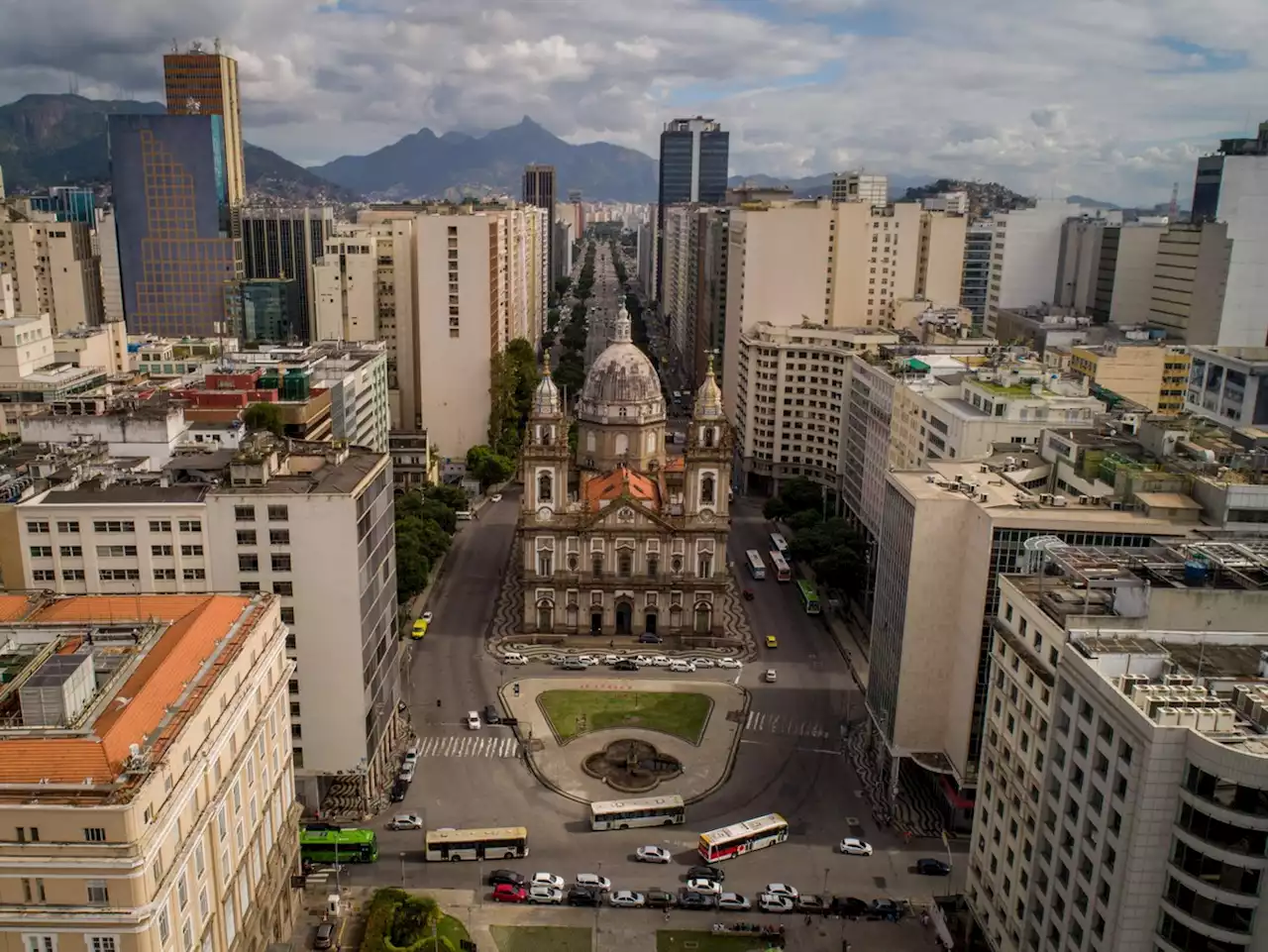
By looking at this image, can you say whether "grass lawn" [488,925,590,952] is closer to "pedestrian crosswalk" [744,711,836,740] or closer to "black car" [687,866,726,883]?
"black car" [687,866,726,883]

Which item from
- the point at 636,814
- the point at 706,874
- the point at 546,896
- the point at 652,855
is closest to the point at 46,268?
the point at 636,814

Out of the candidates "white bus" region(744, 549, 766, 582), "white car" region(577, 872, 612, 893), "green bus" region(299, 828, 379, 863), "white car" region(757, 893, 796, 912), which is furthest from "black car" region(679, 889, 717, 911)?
"white bus" region(744, 549, 766, 582)

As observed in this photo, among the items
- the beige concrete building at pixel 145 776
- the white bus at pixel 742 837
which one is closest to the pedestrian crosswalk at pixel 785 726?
the white bus at pixel 742 837

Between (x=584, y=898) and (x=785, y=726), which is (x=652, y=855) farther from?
(x=785, y=726)

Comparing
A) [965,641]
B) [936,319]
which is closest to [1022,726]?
[965,641]

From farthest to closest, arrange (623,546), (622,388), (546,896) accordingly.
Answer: (622,388)
(623,546)
(546,896)

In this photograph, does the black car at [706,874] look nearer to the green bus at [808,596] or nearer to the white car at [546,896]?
the white car at [546,896]
